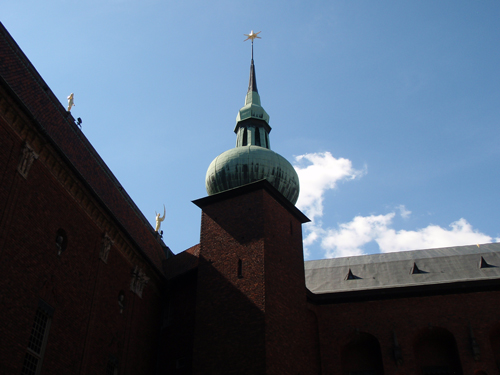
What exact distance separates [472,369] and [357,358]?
16.6ft

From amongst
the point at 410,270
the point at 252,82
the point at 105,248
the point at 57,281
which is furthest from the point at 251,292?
the point at 252,82

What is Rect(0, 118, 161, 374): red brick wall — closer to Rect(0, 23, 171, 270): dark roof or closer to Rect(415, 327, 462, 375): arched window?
Rect(0, 23, 171, 270): dark roof

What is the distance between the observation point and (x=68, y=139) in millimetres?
20344

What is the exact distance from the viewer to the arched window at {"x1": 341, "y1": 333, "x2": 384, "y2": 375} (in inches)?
1019

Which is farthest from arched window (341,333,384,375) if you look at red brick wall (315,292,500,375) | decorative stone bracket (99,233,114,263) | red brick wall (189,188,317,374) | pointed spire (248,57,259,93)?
pointed spire (248,57,259,93)

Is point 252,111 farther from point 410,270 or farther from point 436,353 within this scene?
point 436,353

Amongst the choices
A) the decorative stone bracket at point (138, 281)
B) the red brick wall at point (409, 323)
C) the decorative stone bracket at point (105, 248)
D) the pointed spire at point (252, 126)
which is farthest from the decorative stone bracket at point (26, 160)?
the red brick wall at point (409, 323)

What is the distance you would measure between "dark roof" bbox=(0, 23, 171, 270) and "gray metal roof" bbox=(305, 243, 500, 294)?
942cm

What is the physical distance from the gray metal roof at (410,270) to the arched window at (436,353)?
2.64 metres

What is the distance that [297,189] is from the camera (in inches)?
1107

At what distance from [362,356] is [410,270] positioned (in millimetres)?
5592

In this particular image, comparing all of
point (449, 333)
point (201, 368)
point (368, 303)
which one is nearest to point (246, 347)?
point (201, 368)

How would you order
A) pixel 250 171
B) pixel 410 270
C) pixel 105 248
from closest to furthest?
pixel 105 248 < pixel 250 171 < pixel 410 270

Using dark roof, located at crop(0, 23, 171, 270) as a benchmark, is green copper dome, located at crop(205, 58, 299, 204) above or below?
above
